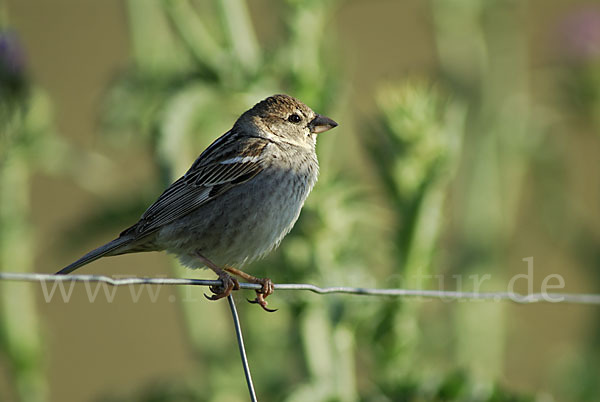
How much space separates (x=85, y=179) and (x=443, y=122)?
2.26 meters

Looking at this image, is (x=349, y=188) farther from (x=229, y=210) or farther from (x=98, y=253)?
(x=98, y=253)

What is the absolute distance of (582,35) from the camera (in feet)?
19.0

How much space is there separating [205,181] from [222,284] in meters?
0.53

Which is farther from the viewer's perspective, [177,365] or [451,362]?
[177,365]

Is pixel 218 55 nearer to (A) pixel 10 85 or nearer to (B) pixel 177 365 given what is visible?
(A) pixel 10 85

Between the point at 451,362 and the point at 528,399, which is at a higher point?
the point at 451,362

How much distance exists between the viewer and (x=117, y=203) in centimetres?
477

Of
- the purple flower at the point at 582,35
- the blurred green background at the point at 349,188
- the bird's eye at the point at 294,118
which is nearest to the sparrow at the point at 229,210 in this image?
the bird's eye at the point at 294,118

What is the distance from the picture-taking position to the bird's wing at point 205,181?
348 centimetres

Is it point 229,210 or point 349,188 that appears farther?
point 349,188

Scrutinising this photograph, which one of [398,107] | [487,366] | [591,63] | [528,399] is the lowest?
[528,399]

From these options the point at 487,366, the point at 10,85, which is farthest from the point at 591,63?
the point at 10,85

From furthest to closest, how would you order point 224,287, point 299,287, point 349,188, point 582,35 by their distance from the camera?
point 582,35
point 349,188
point 224,287
point 299,287

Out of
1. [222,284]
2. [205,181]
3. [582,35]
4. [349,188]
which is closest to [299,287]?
[222,284]
